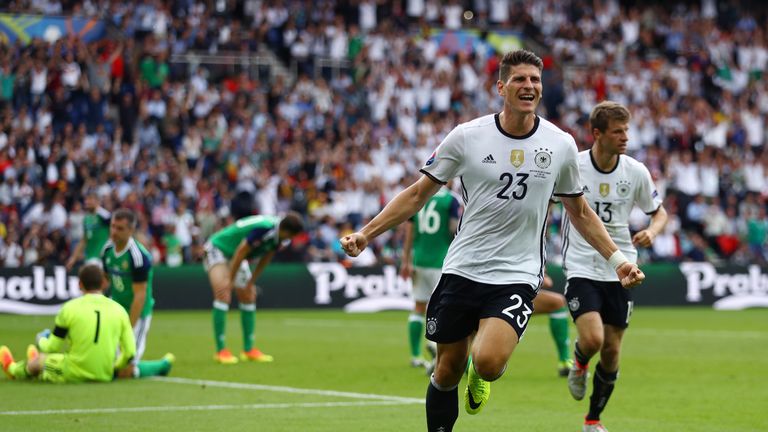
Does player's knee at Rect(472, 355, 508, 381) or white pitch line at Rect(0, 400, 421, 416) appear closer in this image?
player's knee at Rect(472, 355, 508, 381)

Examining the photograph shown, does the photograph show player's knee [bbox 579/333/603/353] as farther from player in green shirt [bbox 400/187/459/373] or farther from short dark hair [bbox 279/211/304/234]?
short dark hair [bbox 279/211/304/234]

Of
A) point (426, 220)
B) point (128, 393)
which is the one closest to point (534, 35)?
point (426, 220)

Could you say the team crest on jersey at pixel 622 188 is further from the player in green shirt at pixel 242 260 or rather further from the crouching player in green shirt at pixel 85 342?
the player in green shirt at pixel 242 260

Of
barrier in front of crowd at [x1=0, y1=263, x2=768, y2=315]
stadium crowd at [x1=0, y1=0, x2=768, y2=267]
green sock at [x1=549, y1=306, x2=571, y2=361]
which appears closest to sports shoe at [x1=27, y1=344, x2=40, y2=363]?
green sock at [x1=549, y1=306, x2=571, y2=361]

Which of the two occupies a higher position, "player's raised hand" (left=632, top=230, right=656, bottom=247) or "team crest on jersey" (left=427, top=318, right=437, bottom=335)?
"player's raised hand" (left=632, top=230, right=656, bottom=247)

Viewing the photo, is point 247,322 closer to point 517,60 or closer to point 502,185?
point 502,185

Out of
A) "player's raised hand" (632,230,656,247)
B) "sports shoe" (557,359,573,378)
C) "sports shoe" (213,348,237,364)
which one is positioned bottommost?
"sports shoe" (213,348,237,364)

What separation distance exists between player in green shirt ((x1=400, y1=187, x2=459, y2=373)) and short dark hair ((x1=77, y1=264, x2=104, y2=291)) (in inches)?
165

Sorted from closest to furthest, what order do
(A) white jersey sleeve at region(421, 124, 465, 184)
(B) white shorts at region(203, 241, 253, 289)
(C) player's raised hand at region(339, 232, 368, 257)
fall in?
(C) player's raised hand at region(339, 232, 368, 257) → (A) white jersey sleeve at region(421, 124, 465, 184) → (B) white shorts at region(203, 241, 253, 289)

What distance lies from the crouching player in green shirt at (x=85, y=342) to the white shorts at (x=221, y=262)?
115 inches

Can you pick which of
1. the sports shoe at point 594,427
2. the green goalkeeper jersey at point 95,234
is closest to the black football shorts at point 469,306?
the sports shoe at point 594,427

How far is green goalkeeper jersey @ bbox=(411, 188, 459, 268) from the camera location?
1595cm

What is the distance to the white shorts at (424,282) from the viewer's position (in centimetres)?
1597

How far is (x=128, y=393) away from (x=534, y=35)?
28.9 metres
